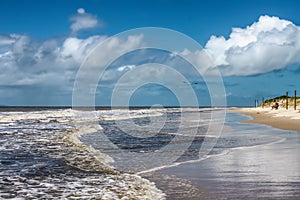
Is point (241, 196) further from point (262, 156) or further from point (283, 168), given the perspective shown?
point (262, 156)

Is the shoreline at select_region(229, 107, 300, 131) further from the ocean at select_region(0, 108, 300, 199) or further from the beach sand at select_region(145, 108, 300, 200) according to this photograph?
the beach sand at select_region(145, 108, 300, 200)

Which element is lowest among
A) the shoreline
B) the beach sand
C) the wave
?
the wave

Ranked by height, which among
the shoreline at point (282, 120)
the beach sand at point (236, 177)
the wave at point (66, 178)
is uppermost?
the shoreline at point (282, 120)

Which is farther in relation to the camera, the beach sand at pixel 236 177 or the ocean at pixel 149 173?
the ocean at pixel 149 173

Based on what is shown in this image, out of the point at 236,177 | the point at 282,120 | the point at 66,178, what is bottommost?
the point at 66,178

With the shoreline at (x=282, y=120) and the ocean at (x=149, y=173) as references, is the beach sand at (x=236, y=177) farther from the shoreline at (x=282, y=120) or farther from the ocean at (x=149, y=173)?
the shoreline at (x=282, y=120)

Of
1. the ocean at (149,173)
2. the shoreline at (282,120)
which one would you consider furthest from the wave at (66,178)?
the shoreline at (282,120)

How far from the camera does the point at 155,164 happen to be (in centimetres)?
1189

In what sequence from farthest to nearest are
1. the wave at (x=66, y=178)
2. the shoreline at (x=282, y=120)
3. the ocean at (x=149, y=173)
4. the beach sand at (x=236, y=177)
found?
the shoreline at (x=282, y=120), the wave at (x=66, y=178), the ocean at (x=149, y=173), the beach sand at (x=236, y=177)

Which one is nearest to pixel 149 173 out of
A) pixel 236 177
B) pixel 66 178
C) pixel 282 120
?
pixel 66 178

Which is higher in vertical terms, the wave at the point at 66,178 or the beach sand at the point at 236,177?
the beach sand at the point at 236,177

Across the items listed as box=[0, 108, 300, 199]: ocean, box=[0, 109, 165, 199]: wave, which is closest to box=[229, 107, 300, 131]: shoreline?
box=[0, 108, 300, 199]: ocean

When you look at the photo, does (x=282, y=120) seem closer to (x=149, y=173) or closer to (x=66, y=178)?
(x=149, y=173)

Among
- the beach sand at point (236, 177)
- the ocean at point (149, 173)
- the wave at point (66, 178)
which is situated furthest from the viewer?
the wave at point (66, 178)
